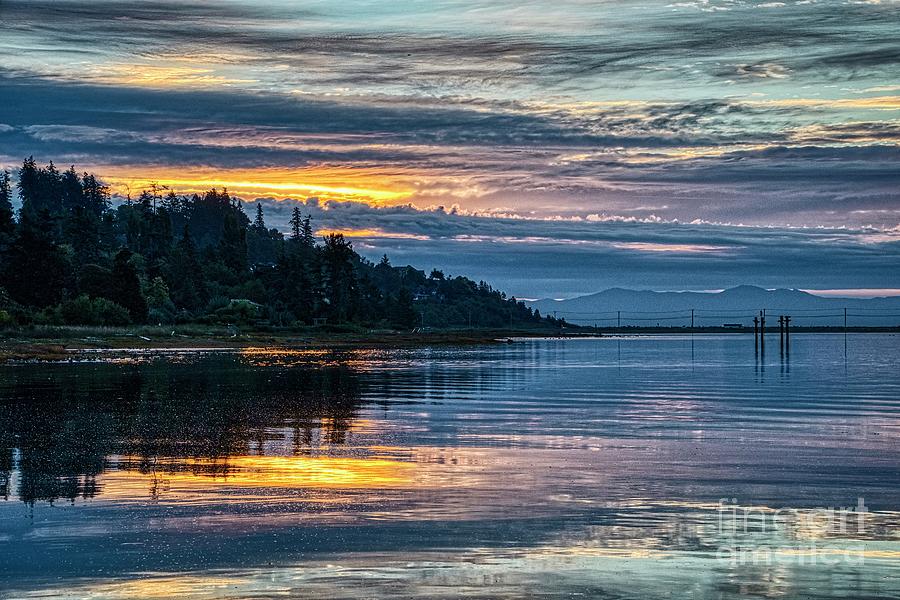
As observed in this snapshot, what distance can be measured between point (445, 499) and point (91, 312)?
112377 millimetres

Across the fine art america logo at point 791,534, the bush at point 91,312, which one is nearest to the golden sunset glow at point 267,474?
the fine art america logo at point 791,534

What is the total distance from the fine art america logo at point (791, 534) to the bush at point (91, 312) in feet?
367

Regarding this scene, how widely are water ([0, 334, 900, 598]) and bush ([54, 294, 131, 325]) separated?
85542mm

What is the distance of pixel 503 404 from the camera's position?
40656 millimetres

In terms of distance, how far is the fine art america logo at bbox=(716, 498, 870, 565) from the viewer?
14.2 metres

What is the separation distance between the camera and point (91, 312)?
123 meters

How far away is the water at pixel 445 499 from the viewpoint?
13125 mm

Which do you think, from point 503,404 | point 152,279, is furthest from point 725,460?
point 152,279

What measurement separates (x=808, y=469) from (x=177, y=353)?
77265 millimetres

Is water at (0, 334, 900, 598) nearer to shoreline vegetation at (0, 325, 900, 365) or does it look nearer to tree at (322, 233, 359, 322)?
shoreline vegetation at (0, 325, 900, 365)

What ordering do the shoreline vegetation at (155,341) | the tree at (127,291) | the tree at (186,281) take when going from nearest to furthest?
the shoreline vegetation at (155,341)
the tree at (127,291)
the tree at (186,281)

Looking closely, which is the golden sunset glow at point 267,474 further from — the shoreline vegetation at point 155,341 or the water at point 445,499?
the shoreline vegetation at point 155,341

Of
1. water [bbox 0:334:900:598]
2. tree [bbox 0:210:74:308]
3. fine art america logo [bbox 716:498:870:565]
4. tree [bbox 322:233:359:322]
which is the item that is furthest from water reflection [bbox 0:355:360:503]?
tree [bbox 322:233:359:322]

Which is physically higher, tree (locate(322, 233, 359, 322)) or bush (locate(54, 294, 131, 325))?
tree (locate(322, 233, 359, 322))
